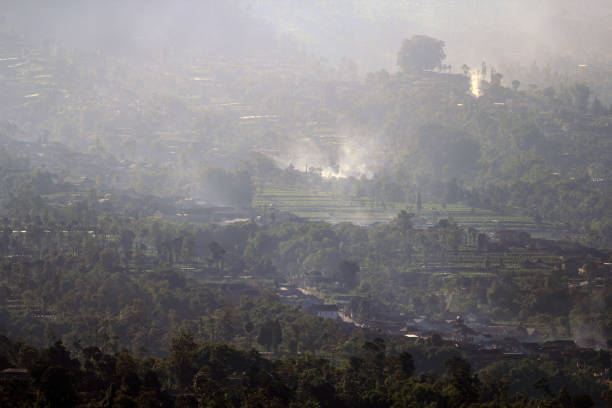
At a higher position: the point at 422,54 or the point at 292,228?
the point at 422,54

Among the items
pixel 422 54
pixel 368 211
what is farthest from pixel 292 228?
pixel 422 54

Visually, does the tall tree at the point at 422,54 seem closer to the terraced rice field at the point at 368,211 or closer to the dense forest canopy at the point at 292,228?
the dense forest canopy at the point at 292,228

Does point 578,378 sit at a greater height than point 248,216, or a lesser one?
lesser

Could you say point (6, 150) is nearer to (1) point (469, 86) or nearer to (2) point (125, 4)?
(1) point (469, 86)

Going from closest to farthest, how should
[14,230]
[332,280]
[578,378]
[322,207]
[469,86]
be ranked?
1. [578,378]
2. [332,280]
3. [14,230]
4. [322,207]
5. [469,86]

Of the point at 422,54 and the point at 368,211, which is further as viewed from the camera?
the point at 422,54

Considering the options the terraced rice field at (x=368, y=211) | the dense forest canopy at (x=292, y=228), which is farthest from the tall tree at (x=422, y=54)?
the terraced rice field at (x=368, y=211)

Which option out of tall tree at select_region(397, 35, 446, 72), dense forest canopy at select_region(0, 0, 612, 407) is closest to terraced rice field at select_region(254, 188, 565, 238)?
dense forest canopy at select_region(0, 0, 612, 407)

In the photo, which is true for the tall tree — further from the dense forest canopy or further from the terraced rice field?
the terraced rice field

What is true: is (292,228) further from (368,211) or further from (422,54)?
(422,54)

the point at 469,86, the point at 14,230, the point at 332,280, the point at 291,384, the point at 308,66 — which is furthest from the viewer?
the point at 308,66

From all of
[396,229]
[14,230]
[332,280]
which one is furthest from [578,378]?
[14,230]
